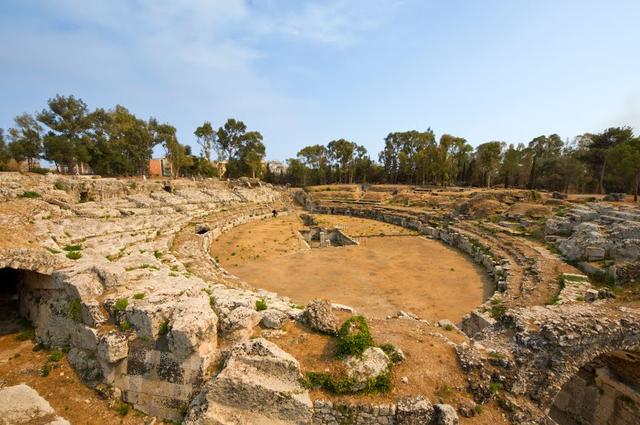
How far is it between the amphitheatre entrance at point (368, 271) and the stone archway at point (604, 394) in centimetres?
377

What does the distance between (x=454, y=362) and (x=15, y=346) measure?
1244 cm

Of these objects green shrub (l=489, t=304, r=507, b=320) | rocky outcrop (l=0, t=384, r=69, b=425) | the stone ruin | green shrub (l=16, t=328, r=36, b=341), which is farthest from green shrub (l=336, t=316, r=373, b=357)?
the stone ruin

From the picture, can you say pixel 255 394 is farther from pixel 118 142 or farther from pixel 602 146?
pixel 602 146

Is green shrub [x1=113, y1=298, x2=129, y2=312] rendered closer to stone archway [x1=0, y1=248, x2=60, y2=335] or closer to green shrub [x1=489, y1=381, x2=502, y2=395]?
stone archway [x1=0, y1=248, x2=60, y2=335]

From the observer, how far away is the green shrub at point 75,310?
25.8ft

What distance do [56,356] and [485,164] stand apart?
56.1 m

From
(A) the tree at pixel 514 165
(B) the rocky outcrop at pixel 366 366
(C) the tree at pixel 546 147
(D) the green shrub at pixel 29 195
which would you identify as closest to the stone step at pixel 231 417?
(B) the rocky outcrop at pixel 366 366

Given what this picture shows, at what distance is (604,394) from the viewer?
27.5 feet

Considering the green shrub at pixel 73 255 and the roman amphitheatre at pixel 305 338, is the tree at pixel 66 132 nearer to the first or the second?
the roman amphitheatre at pixel 305 338

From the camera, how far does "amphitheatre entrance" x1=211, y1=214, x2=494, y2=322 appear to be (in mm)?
12688

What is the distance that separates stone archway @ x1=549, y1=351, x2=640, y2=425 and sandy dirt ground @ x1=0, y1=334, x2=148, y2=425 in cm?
1220

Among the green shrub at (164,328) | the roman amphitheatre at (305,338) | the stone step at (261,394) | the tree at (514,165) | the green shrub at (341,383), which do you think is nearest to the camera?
the stone step at (261,394)

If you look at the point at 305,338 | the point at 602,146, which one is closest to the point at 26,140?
the point at 305,338

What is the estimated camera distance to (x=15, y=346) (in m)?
8.42
